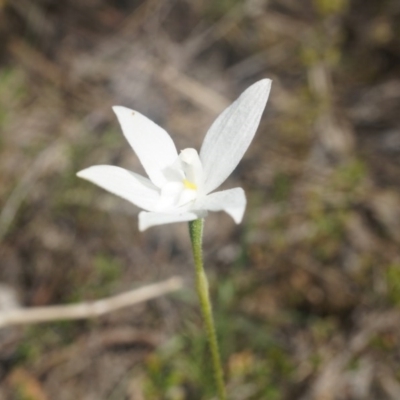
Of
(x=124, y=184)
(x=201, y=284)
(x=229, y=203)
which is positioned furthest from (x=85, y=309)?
(x=229, y=203)

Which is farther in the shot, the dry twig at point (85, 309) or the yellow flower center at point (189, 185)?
the dry twig at point (85, 309)

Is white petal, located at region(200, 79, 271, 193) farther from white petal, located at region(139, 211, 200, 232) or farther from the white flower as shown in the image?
white petal, located at region(139, 211, 200, 232)

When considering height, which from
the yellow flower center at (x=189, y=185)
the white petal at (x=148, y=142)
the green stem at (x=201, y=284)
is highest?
the white petal at (x=148, y=142)

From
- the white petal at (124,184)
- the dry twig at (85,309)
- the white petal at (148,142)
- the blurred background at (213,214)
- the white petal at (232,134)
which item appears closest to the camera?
the white petal at (124,184)

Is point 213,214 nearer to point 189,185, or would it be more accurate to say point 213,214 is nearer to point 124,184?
point 189,185

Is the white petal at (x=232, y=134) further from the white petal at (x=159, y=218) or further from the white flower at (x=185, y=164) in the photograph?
the white petal at (x=159, y=218)

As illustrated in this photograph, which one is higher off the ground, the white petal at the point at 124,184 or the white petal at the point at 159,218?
the white petal at the point at 124,184

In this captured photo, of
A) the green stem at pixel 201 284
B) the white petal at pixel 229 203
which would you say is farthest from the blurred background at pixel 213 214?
the white petal at pixel 229 203

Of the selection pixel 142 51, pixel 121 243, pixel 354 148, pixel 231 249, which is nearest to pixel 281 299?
pixel 231 249
